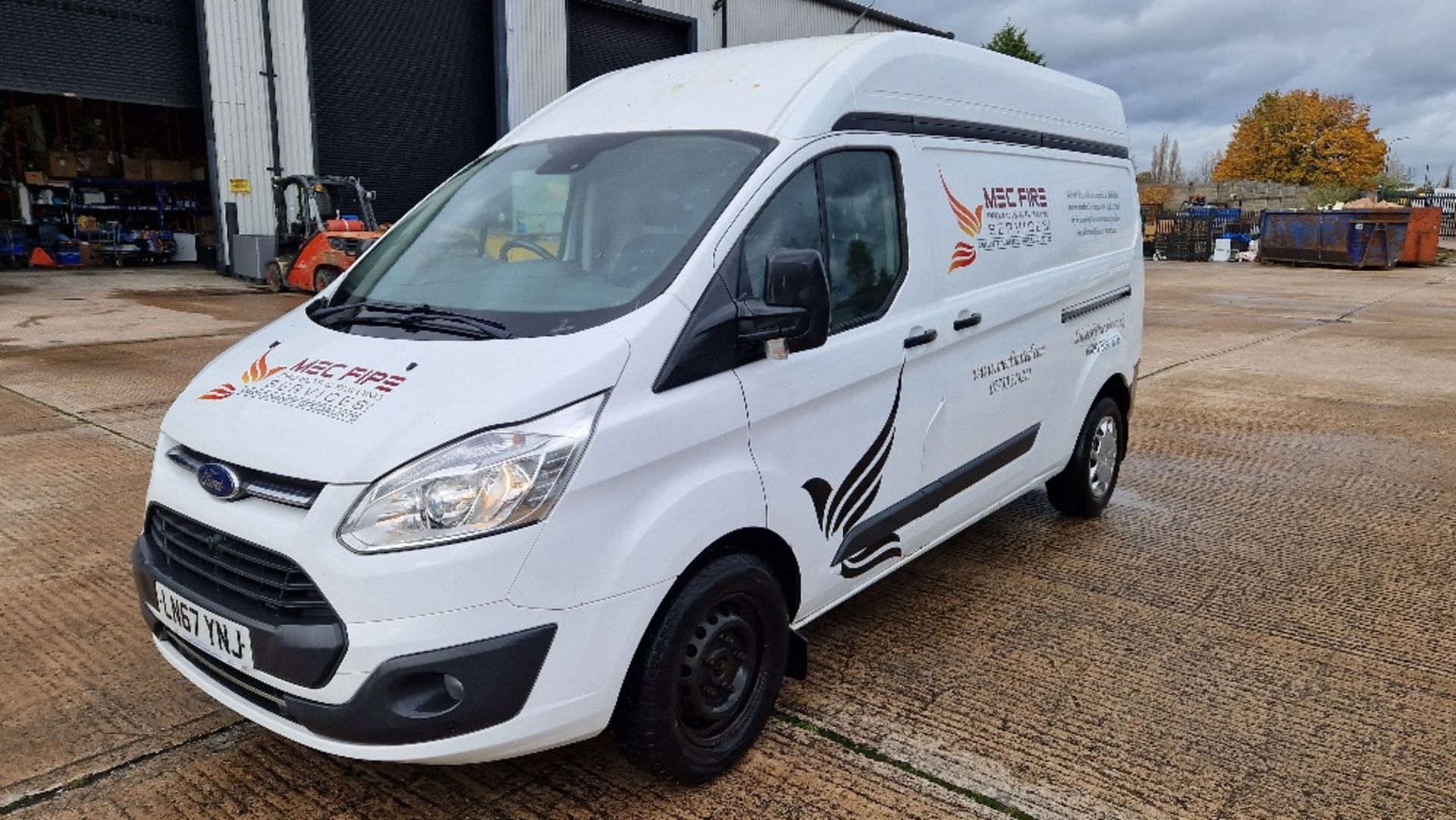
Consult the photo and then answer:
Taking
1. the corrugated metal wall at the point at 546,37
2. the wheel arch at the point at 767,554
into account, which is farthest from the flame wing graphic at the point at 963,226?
the corrugated metal wall at the point at 546,37

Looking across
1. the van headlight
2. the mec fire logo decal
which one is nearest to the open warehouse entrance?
the mec fire logo decal

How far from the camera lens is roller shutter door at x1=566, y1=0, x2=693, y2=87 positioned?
22.9 m

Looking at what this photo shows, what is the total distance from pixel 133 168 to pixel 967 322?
23927mm

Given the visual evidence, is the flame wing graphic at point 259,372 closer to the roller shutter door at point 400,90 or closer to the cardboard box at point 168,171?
the roller shutter door at point 400,90

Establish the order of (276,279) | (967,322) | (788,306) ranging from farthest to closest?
(276,279) → (967,322) → (788,306)

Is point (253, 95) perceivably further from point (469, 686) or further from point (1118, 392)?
point (469, 686)

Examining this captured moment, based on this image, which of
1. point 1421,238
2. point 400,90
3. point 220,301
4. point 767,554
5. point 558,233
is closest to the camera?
point 767,554

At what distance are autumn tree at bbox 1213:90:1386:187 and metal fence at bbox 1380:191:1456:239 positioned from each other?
18.9ft

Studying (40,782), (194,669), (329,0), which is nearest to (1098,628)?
(194,669)

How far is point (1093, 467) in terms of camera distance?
493cm

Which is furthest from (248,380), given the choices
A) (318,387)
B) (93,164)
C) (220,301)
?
(93,164)

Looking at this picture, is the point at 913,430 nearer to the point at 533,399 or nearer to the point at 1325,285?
the point at 533,399

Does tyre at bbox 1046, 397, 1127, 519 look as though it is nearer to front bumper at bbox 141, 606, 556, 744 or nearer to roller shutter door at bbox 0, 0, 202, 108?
front bumper at bbox 141, 606, 556, 744

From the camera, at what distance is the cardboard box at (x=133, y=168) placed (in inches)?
868
